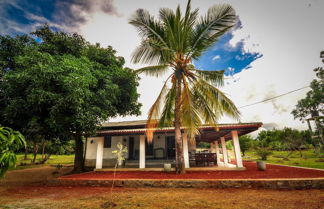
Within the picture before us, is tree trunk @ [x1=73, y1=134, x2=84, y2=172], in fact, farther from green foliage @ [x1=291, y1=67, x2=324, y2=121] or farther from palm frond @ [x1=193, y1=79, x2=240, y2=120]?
green foliage @ [x1=291, y1=67, x2=324, y2=121]

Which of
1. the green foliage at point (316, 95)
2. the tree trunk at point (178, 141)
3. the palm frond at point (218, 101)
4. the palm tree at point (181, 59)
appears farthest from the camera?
the green foliage at point (316, 95)

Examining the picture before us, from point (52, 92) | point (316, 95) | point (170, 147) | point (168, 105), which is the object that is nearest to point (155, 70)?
point (168, 105)

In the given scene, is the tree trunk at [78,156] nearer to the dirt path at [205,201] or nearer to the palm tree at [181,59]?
the dirt path at [205,201]

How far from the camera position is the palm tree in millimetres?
7637

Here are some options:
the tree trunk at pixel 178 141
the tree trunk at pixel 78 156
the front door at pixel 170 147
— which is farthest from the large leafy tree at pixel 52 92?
the front door at pixel 170 147

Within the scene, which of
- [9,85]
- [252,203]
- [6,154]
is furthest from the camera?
[9,85]

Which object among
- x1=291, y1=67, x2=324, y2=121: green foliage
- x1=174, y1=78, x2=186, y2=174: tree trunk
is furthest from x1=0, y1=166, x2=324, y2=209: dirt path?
x1=291, y1=67, x2=324, y2=121: green foliage

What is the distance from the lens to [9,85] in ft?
24.6

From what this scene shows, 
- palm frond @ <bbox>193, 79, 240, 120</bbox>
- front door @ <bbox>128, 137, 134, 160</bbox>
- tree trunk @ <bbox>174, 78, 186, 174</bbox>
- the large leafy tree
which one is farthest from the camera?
front door @ <bbox>128, 137, 134, 160</bbox>

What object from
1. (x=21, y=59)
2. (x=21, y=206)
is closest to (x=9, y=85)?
(x=21, y=59)

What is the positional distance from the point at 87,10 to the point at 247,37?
1120 centimetres

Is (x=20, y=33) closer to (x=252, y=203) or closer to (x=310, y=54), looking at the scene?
(x=252, y=203)

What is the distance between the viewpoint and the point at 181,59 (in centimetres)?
848

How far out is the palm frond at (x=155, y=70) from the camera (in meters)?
8.68
